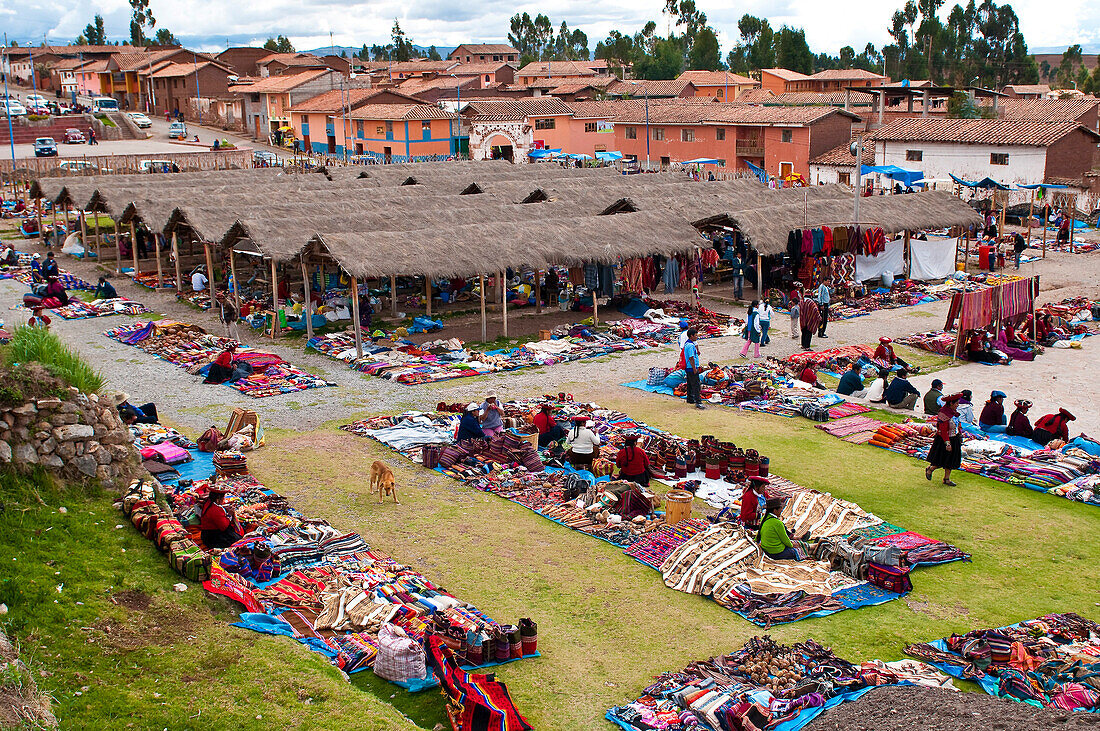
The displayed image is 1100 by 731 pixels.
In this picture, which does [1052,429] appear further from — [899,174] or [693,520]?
[899,174]

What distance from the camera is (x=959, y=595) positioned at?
11.3m

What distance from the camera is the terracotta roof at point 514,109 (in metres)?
66.6

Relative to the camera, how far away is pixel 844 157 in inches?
2143

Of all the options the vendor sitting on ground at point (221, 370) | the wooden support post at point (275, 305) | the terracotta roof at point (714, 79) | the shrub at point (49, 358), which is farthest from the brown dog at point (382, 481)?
the terracotta roof at point (714, 79)

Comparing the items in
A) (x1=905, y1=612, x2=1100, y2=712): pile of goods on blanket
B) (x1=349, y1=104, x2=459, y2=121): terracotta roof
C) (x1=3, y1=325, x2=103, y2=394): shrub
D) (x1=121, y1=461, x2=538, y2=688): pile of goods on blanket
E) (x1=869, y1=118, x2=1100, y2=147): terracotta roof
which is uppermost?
(x1=349, y1=104, x2=459, y2=121): terracotta roof

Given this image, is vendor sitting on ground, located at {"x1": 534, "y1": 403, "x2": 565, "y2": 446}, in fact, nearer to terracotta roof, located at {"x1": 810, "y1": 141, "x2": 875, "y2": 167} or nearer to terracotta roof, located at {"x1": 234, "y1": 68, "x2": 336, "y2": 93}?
terracotta roof, located at {"x1": 810, "y1": 141, "x2": 875, "y2": 167}

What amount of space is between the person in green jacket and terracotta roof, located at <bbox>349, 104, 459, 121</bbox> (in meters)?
56.6

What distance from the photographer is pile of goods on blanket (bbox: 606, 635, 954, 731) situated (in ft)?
28.8

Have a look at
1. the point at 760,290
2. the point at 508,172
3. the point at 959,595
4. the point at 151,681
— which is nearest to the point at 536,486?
the point at 959,595

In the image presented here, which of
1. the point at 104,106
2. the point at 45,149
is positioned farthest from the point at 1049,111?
Result: the point at 104,106

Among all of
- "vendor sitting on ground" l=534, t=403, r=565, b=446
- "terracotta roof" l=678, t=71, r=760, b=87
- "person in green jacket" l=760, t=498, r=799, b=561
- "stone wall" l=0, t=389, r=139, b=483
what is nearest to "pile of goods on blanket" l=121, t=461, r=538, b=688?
"stone wall" l=0, t=389, r=139, b=483

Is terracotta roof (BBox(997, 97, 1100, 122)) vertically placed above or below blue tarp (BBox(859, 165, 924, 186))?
above

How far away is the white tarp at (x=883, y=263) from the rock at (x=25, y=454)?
78.2 ft

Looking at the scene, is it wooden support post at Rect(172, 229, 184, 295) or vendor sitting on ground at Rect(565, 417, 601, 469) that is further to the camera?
wooden support post at Rect(172, 229, 184, 295)
